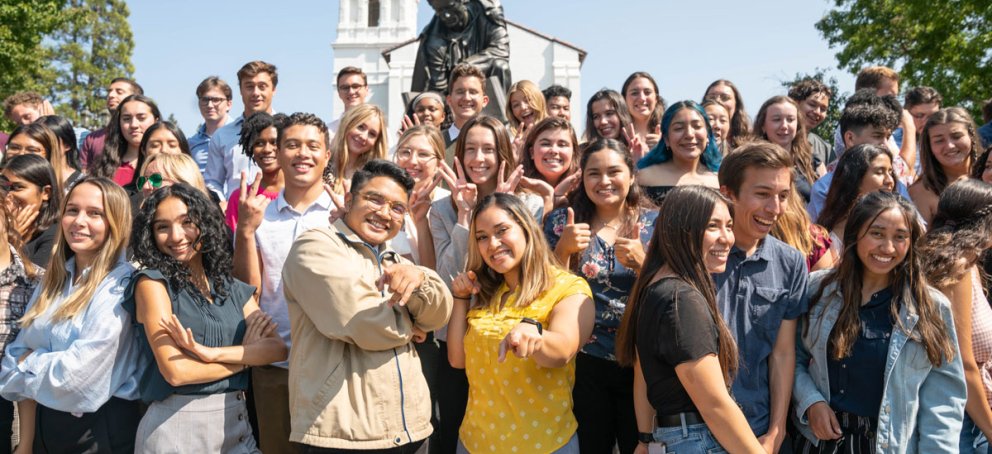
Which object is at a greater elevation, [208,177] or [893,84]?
[893,84]

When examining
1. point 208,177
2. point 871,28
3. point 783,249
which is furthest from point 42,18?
point 871,28

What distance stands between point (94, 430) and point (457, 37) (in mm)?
7716

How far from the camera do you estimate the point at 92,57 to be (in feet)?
133

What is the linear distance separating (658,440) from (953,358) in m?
1.32

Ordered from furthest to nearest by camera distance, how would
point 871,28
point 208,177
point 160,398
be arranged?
point 871,28 → point 208,177 → point 160,398

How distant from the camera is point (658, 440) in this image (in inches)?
119

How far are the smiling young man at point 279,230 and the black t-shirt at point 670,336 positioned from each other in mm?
1925

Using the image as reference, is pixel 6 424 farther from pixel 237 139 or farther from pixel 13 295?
pixel 237 139

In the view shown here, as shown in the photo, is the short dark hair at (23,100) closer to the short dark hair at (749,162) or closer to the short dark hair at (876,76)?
the short dark hair at (749,162)

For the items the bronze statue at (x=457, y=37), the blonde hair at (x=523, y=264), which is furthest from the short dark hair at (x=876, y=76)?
the blonde hair at (x=523, y=264)

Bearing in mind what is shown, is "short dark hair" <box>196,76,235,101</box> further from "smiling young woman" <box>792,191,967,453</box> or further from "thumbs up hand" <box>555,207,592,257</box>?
"smiling young woman" <box>792,191,967,453</box>

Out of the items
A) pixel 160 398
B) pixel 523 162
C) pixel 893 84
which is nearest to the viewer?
pixel 160 398

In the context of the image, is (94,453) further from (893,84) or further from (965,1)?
(965,1)

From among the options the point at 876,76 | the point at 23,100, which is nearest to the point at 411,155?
the point at 876,76
